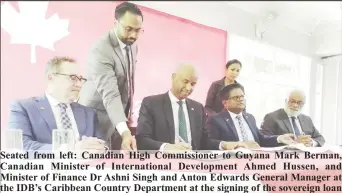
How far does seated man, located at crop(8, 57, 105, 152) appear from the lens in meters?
1.19

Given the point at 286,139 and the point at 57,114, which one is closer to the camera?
the point at 57,114

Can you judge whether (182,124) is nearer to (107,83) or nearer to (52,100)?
(107,83)

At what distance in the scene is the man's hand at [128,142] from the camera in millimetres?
1267

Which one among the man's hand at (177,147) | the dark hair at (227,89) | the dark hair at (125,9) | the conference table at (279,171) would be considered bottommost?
the conference table at (279,171)

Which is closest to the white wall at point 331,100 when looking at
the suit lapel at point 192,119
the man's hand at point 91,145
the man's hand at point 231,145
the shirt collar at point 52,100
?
the man's hand at point 231,145

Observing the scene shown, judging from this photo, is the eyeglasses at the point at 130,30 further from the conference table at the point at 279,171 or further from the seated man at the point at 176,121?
the conference table at the point at 279,171

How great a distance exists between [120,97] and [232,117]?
15.0 inches

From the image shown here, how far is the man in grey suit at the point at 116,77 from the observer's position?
1.24 metres

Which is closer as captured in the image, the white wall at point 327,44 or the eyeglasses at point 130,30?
the eyeglasses at point 130,30

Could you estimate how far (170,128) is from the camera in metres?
1.30

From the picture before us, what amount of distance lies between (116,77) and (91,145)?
0.22 meters

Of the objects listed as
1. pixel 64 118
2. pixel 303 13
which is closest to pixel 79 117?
pixel 64 118

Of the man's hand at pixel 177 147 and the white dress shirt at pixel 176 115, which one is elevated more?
the white dress shirt at pixel 176 115

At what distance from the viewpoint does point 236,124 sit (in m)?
1.36
